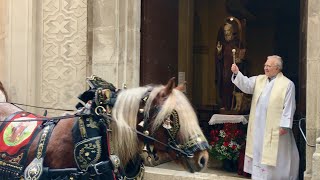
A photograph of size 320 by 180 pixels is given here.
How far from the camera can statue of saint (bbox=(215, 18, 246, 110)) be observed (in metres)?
8.05

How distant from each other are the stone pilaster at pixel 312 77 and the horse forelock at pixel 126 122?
9.38 feet

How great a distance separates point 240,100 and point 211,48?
3.33 metres

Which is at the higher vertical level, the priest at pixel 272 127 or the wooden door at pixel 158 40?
the wooden door at pixel 158 40

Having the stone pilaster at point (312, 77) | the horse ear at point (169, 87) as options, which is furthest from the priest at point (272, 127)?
the horse ear at point (169, 87)

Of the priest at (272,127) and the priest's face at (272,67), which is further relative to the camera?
the priest's face at (272,67)

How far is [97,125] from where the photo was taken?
317cm

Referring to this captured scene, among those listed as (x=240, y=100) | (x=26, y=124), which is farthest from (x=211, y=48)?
(x=26, y=124)

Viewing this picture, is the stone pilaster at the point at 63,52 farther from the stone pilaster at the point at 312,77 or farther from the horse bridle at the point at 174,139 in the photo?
the horse bridle at the point at 174,139

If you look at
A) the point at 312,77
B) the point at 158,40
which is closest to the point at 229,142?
the point at 312,77

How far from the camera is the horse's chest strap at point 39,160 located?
318 centimetres

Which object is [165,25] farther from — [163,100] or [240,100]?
[163,100]

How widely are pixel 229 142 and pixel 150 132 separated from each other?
3.84 m

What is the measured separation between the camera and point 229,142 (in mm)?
6711

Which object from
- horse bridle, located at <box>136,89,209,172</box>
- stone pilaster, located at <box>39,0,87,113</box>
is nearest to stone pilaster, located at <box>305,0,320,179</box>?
horse bridle, located at <box>136,89,209,172</box>
